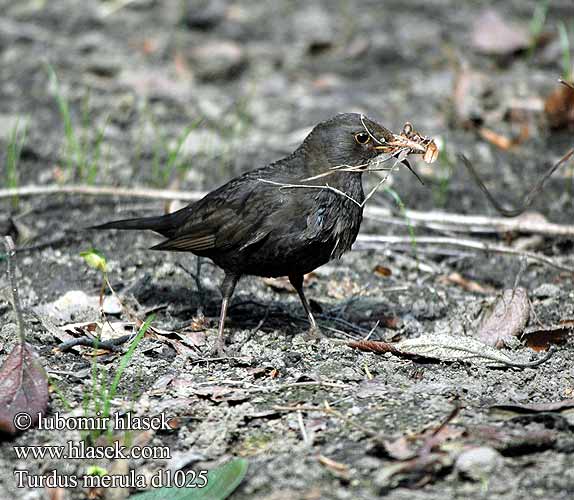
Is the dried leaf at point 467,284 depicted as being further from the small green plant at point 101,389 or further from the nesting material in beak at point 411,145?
the small green plant at point 101,389

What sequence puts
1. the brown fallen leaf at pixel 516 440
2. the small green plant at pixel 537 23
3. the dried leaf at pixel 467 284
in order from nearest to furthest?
the brown fallen leaf at pixel 516 440 < the dried leaf at pixel 467 284 < the small green plant at pixel 537 23

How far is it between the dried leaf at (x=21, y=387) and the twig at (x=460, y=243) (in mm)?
2696

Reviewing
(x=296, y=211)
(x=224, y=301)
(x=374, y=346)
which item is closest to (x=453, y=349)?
(x=374, y=346)

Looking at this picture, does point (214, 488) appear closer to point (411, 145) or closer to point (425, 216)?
point (411, 145)

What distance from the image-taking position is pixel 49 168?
7.43 metres

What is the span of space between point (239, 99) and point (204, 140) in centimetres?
102

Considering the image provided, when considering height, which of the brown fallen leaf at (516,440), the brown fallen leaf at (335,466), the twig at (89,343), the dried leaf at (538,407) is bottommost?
the twig at (89,343)

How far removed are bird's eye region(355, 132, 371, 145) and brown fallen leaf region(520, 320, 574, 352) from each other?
136 centimetres

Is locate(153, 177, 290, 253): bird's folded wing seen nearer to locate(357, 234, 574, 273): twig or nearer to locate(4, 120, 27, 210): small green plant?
locate(357, 234, 574, 273): twig

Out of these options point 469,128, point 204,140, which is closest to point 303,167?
point 204,140

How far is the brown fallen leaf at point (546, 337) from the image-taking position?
5059mm

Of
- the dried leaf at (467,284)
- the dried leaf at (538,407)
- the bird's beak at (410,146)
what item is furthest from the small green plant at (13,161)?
the dried leaf at (538,407)

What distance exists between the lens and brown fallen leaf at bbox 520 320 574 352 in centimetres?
506

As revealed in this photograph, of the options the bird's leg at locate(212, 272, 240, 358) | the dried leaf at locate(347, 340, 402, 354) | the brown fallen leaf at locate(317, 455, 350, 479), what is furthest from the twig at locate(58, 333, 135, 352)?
the brown fallen leaf at locate(317, 455, 350, 479)
